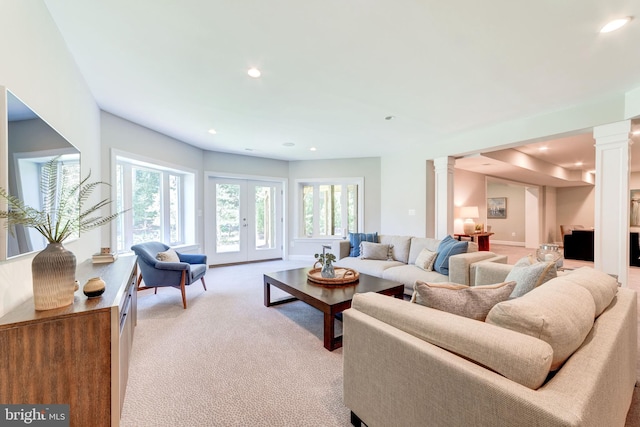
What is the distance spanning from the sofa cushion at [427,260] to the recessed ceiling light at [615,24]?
94.9 inches

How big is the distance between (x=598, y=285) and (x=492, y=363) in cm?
101

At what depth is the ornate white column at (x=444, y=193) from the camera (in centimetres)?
472

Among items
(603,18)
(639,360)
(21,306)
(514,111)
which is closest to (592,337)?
(639,360)

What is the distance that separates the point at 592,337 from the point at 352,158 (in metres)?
5.34

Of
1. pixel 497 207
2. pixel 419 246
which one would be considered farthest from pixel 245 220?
pixel 497 207

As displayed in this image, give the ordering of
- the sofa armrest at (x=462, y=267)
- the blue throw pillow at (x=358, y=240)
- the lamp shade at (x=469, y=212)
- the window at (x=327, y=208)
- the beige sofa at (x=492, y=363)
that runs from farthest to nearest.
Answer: the lamp shade at (x=469, y=212), the window at (x=327, y=208), the blue throw pillow at (x=358, y=240), the sofa armrest at (x=462, y=267), the beige sofa at (x=492, y=363)

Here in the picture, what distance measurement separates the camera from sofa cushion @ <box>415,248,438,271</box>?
338 cm

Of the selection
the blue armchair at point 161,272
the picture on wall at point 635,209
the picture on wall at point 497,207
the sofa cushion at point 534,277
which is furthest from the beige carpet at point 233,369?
the picture on wall at point 497,207

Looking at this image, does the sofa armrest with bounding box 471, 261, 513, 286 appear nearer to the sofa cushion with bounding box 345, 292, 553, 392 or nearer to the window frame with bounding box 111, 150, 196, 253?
the sofa cushion with bounding box 345, 292, 553, 392

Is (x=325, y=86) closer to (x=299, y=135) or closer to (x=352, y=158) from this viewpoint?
(x=299, y=135)

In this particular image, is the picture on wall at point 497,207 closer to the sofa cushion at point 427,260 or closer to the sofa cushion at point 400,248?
the sofa cushion at point 400,248

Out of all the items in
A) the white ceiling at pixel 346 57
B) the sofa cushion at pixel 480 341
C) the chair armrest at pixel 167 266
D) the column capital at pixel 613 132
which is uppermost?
the white ceiling at pixel 346 57

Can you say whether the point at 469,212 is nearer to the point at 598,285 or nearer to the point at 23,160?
the point at 598,285

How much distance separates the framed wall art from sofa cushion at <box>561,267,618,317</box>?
9.39 meters
